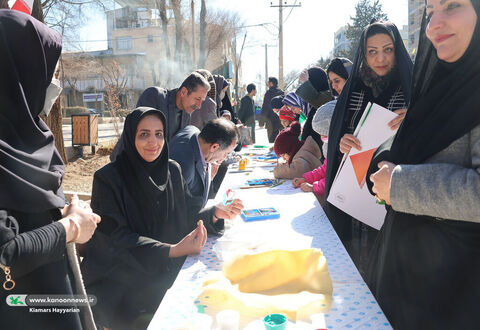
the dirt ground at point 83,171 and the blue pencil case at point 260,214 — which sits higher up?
the blue pencil case at point 260,214

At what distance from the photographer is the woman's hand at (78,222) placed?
1369 millimetres

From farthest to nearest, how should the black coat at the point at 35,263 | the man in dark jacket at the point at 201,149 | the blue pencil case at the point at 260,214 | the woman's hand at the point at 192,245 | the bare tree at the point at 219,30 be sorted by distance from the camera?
1. the bare tree at the point at 219,30
2. the man in dark jacket at the point at 201,149
3. the blue pencil case at the point at 260,214
4. the woman's hand at the point at 192,245
5. the black coat at the point at 35,263

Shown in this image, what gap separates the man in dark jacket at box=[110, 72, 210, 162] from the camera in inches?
151

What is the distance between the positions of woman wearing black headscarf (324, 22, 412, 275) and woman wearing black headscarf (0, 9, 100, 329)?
1.52m

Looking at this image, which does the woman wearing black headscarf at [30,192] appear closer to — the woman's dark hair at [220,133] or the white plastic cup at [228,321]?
the white plastic cup at [228,321]

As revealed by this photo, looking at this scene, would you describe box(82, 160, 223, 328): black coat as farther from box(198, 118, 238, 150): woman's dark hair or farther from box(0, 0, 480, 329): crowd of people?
box(198, 118, 238, 150): woman's dark hair

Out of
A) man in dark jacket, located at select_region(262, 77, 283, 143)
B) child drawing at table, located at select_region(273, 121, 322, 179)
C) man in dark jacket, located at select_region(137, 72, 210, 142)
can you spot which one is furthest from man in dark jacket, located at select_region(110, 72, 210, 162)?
man in dark jacket, located at select_region(262, 77, 283, 143)

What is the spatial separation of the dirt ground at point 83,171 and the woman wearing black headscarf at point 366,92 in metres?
4.73

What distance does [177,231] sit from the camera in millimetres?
2193

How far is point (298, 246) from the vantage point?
72.1 inches

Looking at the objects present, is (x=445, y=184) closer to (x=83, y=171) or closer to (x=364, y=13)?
(x=83, y=171)

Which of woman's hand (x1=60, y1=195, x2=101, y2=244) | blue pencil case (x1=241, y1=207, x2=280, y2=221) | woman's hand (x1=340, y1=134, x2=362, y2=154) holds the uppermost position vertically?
woman's hand (x1=340, y1=134, x2=362, y2=154)

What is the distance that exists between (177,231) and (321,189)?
126 centimetres

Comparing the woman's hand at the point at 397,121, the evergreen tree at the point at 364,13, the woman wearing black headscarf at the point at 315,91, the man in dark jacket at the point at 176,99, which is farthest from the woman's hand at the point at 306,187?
the evergreen tree at the point at 364,13
